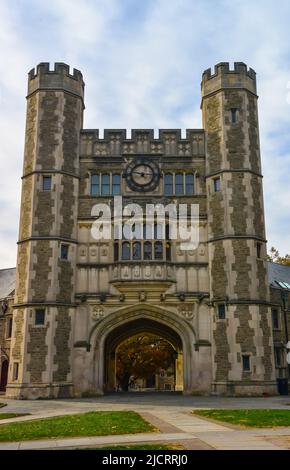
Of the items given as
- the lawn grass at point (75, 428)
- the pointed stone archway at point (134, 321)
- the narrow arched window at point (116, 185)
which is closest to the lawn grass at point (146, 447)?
the lawn grass at point (75, 428)

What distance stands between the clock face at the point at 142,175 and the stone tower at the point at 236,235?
3.05 m

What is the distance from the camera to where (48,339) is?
24.6 metres

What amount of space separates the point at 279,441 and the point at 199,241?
1814cm

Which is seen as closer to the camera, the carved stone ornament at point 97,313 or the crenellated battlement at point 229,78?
the carved stone ornament at point 97,313

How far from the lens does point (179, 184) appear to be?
28.3 m

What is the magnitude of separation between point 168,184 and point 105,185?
11.9ft

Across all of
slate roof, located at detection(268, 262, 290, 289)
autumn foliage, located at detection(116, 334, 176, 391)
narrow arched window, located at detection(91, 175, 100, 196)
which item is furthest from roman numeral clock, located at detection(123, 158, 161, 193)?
autumn foliage, located at detection(116, 334, 176, 391)

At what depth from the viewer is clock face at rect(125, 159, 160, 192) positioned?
28125 mm

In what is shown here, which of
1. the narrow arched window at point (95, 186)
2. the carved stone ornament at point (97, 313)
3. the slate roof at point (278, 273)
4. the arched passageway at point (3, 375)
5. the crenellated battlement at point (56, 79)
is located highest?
the crenellated battlement at point (56, 79)

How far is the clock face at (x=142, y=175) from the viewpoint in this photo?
28.1 m

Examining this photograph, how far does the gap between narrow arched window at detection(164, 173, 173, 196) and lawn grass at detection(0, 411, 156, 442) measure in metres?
16.1

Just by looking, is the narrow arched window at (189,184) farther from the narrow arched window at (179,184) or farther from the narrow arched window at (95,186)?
the narrow arched window at (95,186)

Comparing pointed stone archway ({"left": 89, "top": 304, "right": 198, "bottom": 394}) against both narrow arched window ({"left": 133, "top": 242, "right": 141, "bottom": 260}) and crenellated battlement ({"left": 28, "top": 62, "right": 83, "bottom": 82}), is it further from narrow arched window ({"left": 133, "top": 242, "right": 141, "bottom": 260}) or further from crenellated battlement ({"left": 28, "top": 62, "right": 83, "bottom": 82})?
crenellated battlement ({"left": 28, "top": 62, "right": 83, "bottom": 82})
